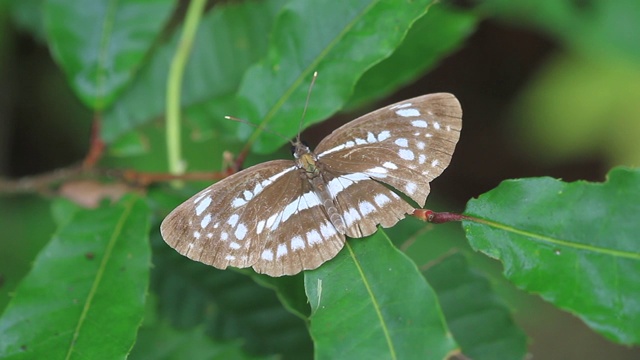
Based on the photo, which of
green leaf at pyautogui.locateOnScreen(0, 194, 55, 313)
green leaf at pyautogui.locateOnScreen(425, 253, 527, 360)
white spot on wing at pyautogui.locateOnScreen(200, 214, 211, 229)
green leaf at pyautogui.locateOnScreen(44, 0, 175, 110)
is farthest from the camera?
green leaf at pyautogui.locateOnScreen(0, 194, 55, 313)

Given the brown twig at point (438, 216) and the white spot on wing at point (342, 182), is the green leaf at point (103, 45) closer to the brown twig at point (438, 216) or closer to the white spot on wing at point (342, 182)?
the white spot on wing at point (342, 182)

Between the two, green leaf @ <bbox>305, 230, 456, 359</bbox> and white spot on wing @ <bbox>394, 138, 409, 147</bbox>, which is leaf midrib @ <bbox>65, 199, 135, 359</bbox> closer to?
green leaf @ <bbox>305, 230, 456, 359</bbox>

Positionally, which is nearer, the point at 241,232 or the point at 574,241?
the point at 574,241

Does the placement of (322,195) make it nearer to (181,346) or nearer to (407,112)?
Result: (407,112)

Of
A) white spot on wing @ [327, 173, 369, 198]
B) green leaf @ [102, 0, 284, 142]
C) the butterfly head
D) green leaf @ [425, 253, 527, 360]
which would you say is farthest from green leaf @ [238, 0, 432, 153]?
green leaf @ [425, 253, 527, 360]

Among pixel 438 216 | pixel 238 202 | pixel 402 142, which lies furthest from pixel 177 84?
pixel 438 216


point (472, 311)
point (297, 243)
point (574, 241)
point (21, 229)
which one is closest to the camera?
point (574, 241)

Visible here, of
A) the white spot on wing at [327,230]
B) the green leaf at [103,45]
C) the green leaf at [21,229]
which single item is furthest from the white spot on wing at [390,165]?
the green leaf at [21,229]
